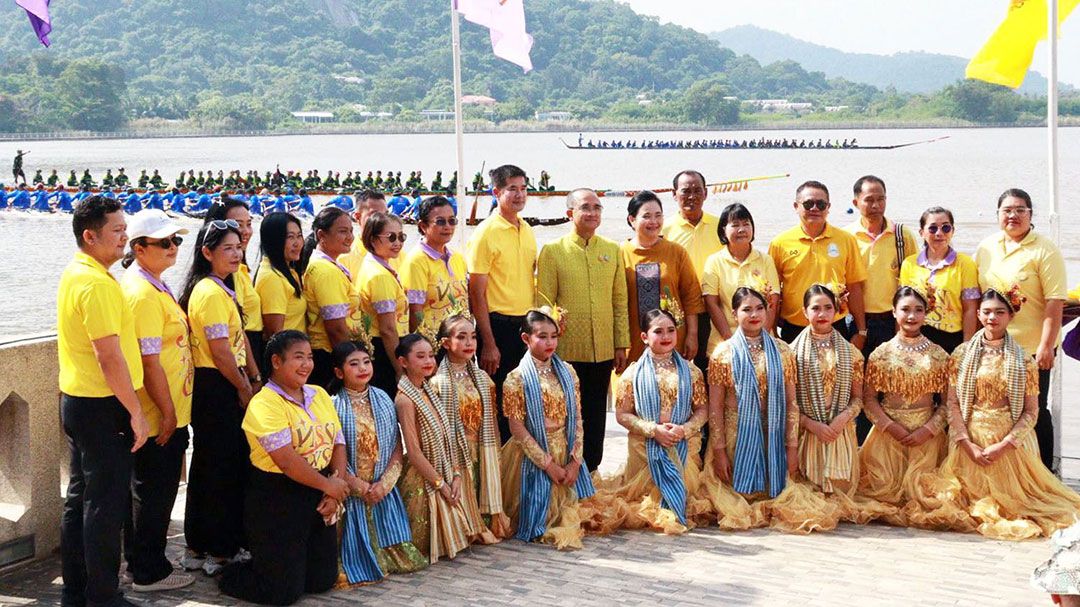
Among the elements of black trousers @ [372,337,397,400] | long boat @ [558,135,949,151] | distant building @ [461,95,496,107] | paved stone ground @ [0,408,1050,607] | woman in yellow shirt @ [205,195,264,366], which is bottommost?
paved stone ground @ [0,408,1050,607]

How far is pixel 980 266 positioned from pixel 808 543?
168 centimetres

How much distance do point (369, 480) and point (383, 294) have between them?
883mm

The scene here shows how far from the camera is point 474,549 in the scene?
5320 mm

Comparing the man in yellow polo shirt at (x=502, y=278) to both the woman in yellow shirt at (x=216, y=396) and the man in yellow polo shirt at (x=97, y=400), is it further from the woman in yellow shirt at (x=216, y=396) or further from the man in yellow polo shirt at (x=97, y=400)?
the man in yellow polo shirt at (x=97, y=400)

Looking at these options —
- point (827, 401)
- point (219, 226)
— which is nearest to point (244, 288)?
point (219, 226)

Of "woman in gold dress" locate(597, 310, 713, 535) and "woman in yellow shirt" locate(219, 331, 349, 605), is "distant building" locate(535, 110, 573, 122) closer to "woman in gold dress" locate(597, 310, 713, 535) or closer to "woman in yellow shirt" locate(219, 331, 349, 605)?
"woman in gold dress" locate(597, 310, 713, 535)

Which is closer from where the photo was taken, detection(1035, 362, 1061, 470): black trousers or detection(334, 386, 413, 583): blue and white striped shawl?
detection(334, 386, 413, 583): blue and white striped shawl

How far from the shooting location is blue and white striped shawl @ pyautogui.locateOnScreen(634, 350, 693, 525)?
5.63 meters

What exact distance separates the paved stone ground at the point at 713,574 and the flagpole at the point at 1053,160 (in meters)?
1.27

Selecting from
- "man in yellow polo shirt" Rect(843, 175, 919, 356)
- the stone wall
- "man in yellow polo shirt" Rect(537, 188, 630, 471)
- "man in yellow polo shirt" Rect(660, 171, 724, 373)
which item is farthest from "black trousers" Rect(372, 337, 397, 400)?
"man in yellow polo shirt" Rect(843, 175, 919, 356)

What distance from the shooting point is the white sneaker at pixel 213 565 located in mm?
4965

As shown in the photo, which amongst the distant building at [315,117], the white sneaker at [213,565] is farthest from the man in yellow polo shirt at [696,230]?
the distant building at [315,117]

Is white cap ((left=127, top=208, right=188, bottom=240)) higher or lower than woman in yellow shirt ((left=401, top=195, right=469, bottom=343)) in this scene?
higher

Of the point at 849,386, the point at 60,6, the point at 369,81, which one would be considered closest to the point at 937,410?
the point at 849,386
